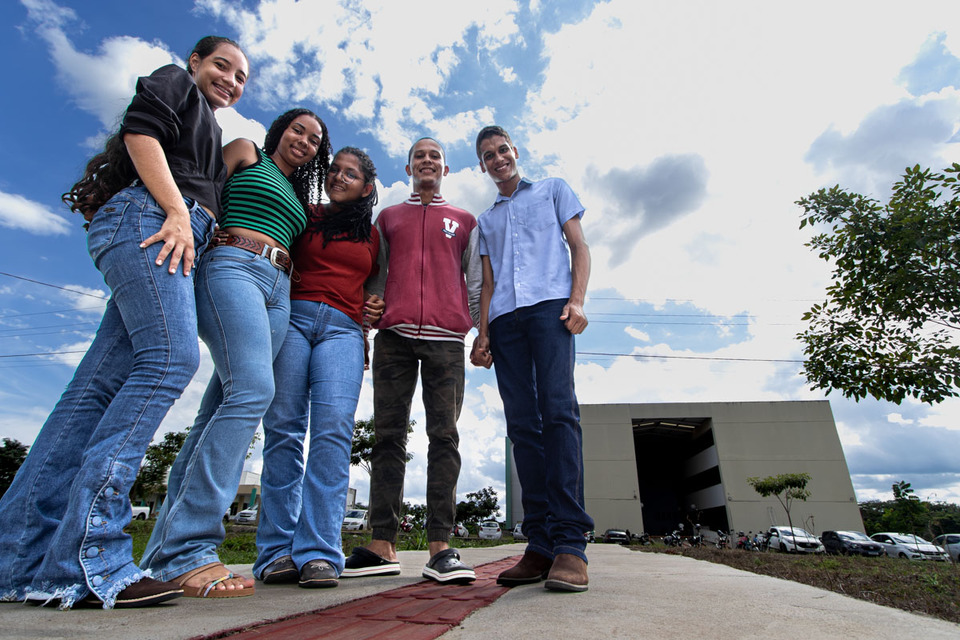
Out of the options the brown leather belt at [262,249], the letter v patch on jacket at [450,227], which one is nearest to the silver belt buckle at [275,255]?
the brown leather belt at [262,249]

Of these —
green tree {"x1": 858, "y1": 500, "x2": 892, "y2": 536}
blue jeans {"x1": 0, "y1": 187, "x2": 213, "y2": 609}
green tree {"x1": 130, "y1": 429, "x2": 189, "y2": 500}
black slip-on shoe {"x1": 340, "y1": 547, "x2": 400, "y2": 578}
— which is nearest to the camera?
→ blue jeans {"x1": 0, "y1": 187, "x2": 213, "y2": 609}

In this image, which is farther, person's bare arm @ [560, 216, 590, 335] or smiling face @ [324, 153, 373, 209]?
smiling face @ [324, 153, 373, 209]

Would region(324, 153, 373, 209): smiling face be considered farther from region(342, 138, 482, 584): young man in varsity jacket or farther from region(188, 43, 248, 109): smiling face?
region(188, 43, 248, 109): smiling face

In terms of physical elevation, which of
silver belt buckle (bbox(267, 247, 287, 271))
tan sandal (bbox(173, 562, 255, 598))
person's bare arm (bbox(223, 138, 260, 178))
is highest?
person's bare arm (bbox(223, 138, 260, 178))

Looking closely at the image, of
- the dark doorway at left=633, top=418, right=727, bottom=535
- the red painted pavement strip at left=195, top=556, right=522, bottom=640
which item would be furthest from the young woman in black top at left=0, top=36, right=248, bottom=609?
the dark doorway at left=633, top=418, right=727, bottom=535

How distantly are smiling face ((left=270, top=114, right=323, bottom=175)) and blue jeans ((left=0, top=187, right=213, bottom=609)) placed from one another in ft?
2.36

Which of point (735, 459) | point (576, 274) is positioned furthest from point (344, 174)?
point (735, 459)

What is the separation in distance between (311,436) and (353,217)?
104 centimetres

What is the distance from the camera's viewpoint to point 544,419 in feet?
6.99

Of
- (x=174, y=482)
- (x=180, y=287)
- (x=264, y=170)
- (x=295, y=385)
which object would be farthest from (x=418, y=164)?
(x=174, y=482)

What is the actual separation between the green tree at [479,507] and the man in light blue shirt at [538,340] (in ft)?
187

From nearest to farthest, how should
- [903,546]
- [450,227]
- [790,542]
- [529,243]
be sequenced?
[529,243], [450,227], [903,546], [790,542]

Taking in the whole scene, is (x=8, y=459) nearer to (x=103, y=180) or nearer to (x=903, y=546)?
(x=103, y=180)

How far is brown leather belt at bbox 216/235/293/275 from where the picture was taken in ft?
6.20
